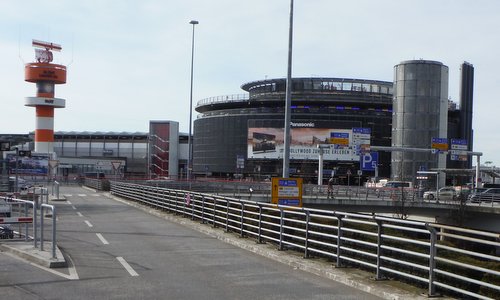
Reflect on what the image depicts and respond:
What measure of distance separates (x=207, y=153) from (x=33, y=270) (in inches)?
4016

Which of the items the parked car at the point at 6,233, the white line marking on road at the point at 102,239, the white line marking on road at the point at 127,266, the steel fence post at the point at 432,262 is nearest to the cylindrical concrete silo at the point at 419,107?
the white line marking on road at the point at 102,239

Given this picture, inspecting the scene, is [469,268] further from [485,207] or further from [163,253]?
[485,207]

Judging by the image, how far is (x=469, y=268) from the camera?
26.2ft

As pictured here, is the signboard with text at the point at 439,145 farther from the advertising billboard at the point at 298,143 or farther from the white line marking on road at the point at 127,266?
the white line marking on road at the point at 127,266

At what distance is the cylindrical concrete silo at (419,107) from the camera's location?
291 ft

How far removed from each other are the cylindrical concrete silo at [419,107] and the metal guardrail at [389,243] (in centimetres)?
7543

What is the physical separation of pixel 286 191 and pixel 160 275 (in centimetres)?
677

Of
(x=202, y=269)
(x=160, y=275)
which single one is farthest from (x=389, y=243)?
(x=160, y=275)

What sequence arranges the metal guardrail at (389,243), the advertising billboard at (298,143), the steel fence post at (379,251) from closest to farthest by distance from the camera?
the metal guardrail at (389,243)
the steel fence post at (379,251)
the advertising billboard at (298,143)

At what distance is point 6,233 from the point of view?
Answer: 51.9ft

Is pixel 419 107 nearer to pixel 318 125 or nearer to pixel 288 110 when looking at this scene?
pixel 318 125

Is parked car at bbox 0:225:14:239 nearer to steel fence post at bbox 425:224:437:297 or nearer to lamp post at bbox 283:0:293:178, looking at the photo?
lamp post at bbox 283:0:293:178

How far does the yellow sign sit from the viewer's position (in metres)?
16.4

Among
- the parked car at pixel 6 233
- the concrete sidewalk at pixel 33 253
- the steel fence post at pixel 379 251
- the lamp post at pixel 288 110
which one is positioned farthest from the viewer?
the lamp post at pixel 288 110
